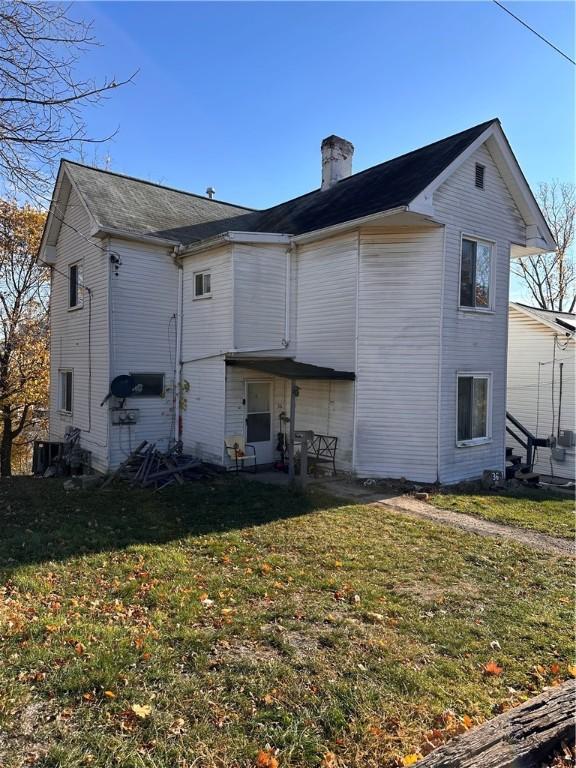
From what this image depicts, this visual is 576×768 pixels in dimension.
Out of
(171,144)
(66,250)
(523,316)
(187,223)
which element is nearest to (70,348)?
(66,250)

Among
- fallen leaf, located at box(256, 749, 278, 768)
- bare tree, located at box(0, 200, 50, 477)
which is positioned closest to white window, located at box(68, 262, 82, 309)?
bare tree, located at box(0, 200, 50, 477)

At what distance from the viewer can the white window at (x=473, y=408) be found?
37.6ft

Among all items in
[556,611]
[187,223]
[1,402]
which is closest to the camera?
[556,611]

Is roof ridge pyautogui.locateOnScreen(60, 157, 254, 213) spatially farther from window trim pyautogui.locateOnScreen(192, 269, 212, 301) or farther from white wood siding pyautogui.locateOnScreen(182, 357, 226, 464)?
white wood siding pyautogui.locateOnScreen(182, 357, 226, 464)

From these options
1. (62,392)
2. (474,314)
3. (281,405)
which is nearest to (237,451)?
(281,405)

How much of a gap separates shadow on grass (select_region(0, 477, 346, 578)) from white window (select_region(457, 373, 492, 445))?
4.04 metres

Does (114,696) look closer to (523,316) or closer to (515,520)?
(515,520)

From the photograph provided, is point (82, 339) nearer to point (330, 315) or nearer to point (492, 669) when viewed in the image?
point (330, 315)

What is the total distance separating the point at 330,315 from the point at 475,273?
353 centimetres

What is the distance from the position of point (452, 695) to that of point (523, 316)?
1638 cm

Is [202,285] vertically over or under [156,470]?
over

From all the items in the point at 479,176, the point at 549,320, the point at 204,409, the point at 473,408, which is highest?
the point at 479,176

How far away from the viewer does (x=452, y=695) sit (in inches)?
138

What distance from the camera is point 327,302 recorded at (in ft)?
39.0
